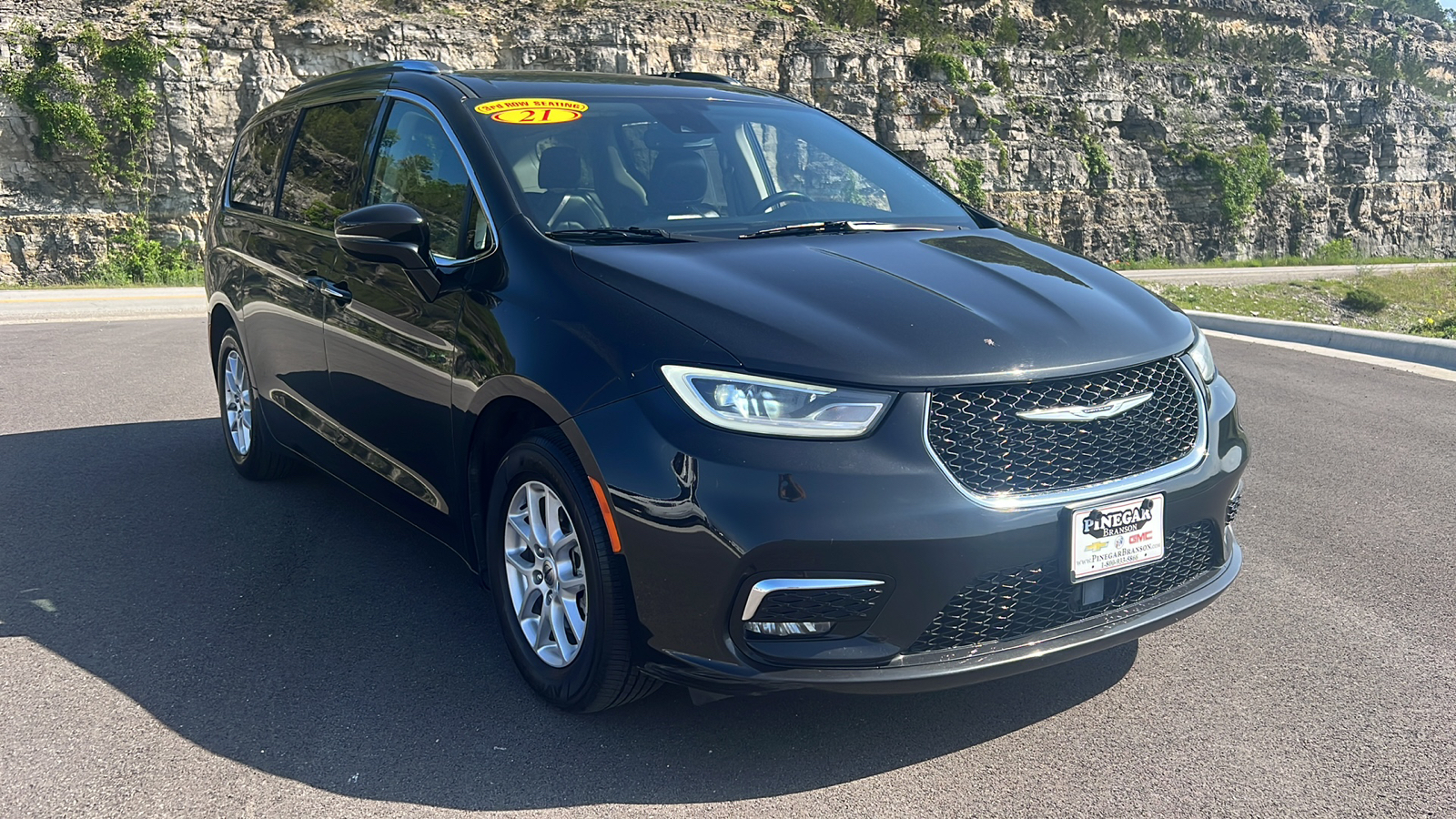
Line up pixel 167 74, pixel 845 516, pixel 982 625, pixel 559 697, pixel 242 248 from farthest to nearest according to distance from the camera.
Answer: pixel 167 74 → pixel 242 248 → pixel 559 697 → pixel 982 625 → pixel 845 516

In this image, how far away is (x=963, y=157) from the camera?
3753 centimetres

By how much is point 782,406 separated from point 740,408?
10 cm

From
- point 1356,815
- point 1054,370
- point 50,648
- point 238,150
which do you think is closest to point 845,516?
point 1054,370

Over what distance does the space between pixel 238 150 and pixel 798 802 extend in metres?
4.64

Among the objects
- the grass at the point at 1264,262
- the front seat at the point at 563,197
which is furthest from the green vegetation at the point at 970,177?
the front seat at the point at 563,197

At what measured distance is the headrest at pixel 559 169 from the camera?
3736 millimetres

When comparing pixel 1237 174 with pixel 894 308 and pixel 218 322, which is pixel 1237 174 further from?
pixel 894 308

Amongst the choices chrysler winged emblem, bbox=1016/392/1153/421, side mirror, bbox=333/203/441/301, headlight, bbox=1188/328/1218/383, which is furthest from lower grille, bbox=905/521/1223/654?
side mirror, bbox=333/203/441/301

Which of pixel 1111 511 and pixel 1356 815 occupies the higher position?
pixel 1111 511

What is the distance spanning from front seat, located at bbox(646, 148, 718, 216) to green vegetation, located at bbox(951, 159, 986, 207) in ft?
111

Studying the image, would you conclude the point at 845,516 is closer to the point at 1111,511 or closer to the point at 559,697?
the point at 1111,511

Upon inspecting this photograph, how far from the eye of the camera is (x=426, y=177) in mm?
3979

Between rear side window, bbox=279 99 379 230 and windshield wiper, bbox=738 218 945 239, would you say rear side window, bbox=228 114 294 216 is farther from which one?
windshield wiper, bbox=738 218 945 239

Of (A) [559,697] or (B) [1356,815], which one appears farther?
(A) [559,697]
